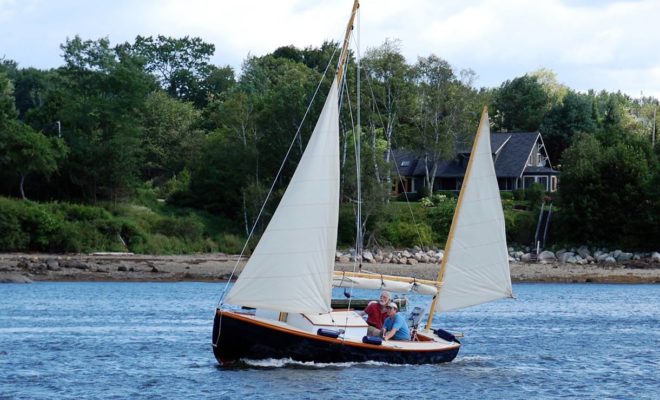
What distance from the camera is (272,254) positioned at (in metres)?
30.1

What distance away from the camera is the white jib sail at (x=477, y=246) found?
33.3 m

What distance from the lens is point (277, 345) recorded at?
30.6 metres

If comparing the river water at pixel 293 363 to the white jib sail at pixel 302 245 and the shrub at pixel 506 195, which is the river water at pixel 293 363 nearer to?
the white jib sail at pixel 302 245

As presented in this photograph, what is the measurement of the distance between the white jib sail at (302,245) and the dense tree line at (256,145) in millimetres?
45903

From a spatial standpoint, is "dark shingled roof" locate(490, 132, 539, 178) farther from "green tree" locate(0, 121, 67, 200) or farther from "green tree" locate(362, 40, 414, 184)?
"green tree" locate(0, 121, 67, 200)

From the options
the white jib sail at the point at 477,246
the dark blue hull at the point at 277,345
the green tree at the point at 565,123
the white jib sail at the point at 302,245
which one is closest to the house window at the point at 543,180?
the green tree at the point at 565,123

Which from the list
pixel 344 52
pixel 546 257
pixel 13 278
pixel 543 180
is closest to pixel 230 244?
pixel 13 278

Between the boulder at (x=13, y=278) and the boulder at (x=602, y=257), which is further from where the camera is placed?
the boulder at (x=602, y=257)

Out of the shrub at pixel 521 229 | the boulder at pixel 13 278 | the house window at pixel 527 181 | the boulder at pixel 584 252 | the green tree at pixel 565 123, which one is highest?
the green tree at pixel 565 123

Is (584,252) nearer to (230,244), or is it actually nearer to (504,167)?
(504,167)

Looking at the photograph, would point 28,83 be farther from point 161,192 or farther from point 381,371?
point 381,371

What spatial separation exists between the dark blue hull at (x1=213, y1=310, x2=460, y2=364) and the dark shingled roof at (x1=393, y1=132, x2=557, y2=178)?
70577 millimetres

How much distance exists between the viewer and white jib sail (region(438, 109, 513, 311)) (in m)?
33.3

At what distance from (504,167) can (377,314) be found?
238ft
